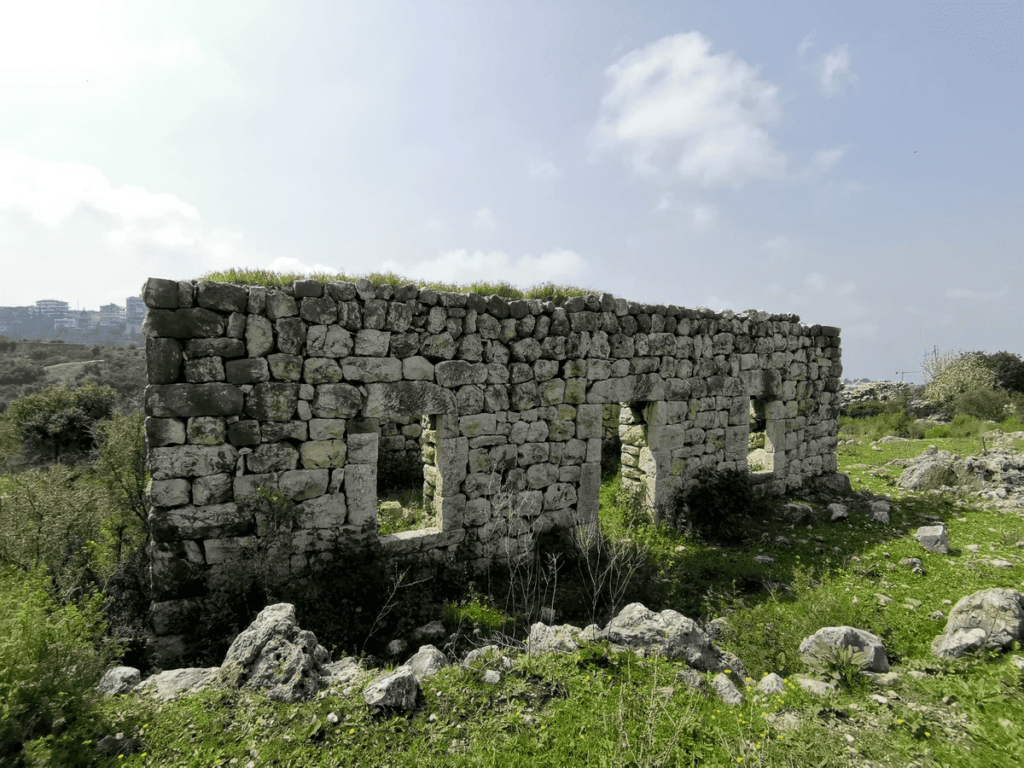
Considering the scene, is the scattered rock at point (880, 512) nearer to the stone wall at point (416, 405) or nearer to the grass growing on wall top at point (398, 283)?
the stone wall at point (416, 405)

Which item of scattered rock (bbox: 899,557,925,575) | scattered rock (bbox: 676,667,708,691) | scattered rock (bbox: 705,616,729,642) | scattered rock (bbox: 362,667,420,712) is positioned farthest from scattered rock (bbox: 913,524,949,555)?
scattered rock (bbox: 362,667,420,712)

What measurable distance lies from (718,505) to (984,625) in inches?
152

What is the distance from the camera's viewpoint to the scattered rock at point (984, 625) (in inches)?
166

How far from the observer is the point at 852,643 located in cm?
436

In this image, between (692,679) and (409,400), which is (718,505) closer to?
(692,679)

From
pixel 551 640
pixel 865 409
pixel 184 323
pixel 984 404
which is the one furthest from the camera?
pixel 865 409

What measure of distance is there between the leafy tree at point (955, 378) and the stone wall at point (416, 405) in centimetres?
1809

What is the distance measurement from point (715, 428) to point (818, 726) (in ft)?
19.3

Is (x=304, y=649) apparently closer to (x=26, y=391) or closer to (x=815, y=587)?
(x=815, y=587)

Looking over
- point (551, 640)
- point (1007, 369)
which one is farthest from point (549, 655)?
point (1007, 369)

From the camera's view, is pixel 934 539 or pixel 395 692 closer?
pixel 395 692

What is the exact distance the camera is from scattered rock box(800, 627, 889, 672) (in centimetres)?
420

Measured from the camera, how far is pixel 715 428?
8.87m

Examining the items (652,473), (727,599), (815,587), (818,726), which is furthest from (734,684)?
(652,473)
